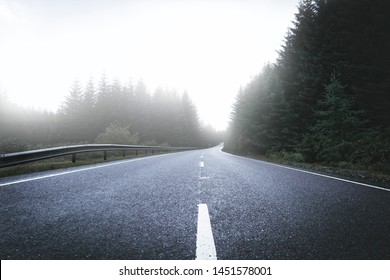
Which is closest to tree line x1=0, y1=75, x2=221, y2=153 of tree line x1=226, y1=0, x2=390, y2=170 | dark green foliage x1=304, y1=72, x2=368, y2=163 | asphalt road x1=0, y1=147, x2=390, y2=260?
tree line x1=226, y1=0, x2=390, y2=170

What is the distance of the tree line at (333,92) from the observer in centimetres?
1266

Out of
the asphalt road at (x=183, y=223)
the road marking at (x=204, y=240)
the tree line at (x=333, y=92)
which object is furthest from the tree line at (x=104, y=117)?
the road marking at (x=204, y=240)

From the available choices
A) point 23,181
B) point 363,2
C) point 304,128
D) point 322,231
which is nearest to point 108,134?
point 23,181

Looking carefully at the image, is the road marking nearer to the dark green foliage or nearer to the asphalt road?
the asphalt road

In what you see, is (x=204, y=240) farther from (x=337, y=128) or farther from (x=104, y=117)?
(x=104, y=117)

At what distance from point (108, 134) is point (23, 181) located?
1949 centimetres

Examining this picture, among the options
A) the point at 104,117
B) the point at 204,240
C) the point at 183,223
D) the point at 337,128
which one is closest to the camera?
the point at 204,240

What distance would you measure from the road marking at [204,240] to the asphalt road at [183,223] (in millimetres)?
45

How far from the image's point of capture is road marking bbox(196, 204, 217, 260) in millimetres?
1725

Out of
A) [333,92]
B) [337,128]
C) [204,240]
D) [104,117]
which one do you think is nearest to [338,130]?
[337,128]

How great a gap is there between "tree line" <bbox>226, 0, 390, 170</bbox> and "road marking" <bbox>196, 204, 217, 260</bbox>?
1026 centimetres

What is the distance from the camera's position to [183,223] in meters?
2.46

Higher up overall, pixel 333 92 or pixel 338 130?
pixel 333 92

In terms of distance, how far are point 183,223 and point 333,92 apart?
15165 millimetres
